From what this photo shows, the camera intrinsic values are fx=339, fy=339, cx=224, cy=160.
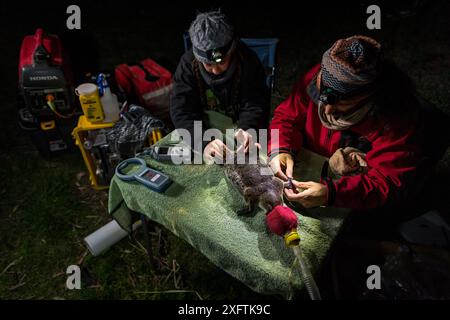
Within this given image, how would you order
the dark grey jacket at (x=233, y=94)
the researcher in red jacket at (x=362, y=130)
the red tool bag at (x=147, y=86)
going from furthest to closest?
the red tool bag at (x=147, y=86) → the dark grey jacket at (x=233, y=94) → the researcher in red jacket at (x=362, y=130)

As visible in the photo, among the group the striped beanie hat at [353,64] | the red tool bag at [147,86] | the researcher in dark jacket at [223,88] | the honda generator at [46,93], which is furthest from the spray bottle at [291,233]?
the honda generator at [46,93]

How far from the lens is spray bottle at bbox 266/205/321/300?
1.51 m

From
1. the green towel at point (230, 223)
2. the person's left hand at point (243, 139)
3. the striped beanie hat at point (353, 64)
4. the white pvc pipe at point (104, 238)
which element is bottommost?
the white pvc pipe at point (104, 238)

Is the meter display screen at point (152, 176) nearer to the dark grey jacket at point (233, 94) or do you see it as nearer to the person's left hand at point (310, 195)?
the dark grey jacket at point (233, 94)

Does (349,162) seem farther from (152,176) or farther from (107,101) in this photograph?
(107,101)

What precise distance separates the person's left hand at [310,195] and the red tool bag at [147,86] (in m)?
2.35

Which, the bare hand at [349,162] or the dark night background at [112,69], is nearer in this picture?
the bare hand at [349,162]

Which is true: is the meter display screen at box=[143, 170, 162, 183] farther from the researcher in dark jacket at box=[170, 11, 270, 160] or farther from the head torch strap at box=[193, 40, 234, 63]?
the head torch strap at box=[193, 40, 234, 63]

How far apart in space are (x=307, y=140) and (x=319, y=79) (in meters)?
0.54

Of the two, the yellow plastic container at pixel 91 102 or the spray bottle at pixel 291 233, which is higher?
the yellow plastic container at pixel 91 102

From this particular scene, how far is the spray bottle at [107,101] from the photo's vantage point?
302 cm

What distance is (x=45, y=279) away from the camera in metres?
2.89

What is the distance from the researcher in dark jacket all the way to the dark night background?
3.91 ft
